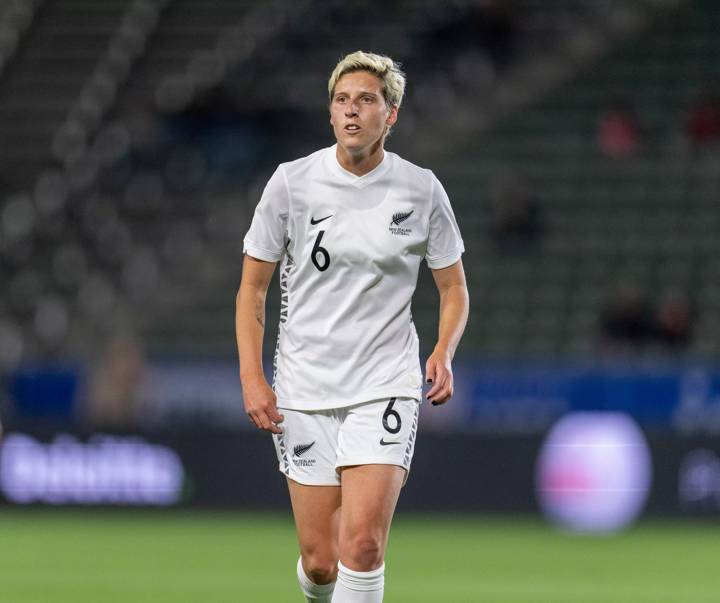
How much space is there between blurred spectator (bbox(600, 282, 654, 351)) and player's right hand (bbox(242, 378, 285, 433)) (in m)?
12.5

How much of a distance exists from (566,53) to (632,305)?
19.9 feet

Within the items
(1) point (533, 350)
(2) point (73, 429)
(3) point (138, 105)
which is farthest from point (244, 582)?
(3) point (138, 105)

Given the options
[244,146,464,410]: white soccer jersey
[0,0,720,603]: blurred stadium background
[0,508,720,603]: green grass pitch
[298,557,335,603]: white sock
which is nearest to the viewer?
[244,146,464,410]: white soccer jersey

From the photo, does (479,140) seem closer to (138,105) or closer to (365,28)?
(365,28)

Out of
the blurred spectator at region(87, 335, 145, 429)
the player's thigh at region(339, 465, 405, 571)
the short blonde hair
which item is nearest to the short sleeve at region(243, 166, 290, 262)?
the short blonde hair

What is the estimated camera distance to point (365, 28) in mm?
23234

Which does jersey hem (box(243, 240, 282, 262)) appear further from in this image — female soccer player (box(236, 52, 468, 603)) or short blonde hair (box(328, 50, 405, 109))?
short blonde hair (box(328, 50, 405, 109))

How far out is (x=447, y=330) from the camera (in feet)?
19.3

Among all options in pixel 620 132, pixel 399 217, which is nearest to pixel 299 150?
pixel 620 132

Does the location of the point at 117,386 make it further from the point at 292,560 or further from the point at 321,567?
the point at 321,567

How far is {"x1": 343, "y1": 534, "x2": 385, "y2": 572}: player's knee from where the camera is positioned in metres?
5.60

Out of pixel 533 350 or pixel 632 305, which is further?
pixel 533 350

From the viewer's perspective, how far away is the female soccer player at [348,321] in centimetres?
568

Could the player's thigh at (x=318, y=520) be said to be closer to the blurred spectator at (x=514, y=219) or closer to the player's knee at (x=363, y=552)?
the player's knee at (x=363, y=552)
